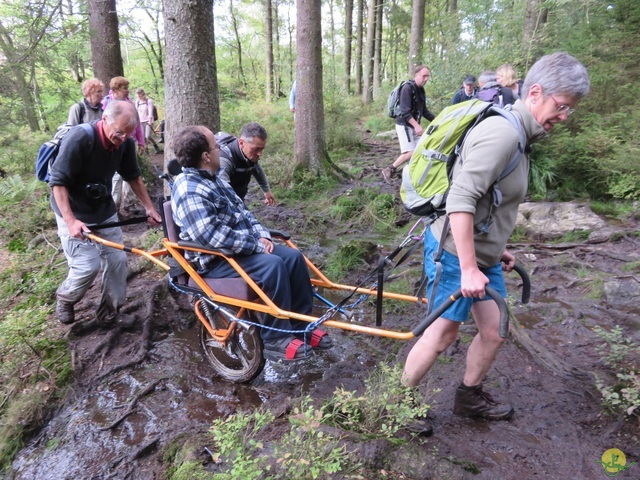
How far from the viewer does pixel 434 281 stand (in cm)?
235

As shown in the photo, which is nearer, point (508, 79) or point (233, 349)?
point (233, 349)

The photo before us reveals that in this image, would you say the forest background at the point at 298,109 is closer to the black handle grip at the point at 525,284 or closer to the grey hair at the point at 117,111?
the grey hair at the point at 117,111

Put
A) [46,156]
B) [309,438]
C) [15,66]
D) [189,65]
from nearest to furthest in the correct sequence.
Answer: [309,438] < [46,156] < [189,65] < [15,66]

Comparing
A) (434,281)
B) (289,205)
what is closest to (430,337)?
(434,281)

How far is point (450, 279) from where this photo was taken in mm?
2404

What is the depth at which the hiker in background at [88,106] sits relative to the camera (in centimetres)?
548

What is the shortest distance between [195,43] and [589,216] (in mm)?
6133

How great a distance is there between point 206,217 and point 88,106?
3.80 metres

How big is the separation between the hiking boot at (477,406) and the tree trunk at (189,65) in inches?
167

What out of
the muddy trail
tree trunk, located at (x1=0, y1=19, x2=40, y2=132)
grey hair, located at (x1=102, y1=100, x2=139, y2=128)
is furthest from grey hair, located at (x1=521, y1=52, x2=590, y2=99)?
tree trunk, located at (x1=0, y1=19, x2=40, y2=132)

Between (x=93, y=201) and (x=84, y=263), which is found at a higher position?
(x=93, y=201)

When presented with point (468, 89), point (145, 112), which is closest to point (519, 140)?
point (468, 89)

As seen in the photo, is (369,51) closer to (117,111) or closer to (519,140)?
(117,111)

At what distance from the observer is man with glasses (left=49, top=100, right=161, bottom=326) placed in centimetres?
348
